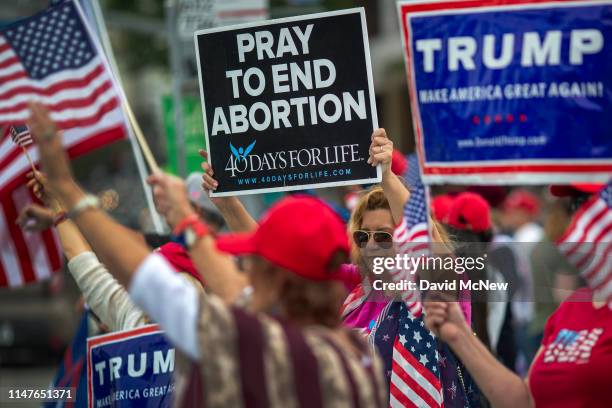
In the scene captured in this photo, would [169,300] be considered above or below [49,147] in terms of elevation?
below

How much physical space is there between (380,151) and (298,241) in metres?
1.74

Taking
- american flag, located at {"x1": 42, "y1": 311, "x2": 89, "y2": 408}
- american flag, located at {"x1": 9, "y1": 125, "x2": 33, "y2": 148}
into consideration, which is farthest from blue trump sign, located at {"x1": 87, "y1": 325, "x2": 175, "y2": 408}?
american flag, located at {"x1": 9, "y1": 125, "x2": 33, "y2": 148}

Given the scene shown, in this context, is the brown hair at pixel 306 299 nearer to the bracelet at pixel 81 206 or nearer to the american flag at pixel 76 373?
the bracelet at pixel 81 206

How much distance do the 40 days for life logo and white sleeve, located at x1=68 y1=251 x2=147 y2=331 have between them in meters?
0.73

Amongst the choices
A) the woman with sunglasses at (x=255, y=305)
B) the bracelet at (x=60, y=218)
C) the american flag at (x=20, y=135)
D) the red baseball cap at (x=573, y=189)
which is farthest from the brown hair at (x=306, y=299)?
the american flag at (x=20, y=135)

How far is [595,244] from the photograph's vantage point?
420 cm

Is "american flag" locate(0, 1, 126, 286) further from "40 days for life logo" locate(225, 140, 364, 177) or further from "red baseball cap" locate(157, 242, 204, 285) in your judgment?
"red baseball cap" locate(157, 242, 204, 285)

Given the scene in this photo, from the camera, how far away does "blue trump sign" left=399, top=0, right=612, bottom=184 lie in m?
4.32

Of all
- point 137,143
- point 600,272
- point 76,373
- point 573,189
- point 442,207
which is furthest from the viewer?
point 442,207

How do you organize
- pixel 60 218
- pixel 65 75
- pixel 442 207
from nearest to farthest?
pixel 60 218
pixel 65 75
pixel 442 207

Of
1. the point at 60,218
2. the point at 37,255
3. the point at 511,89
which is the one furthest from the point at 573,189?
the point at 37,255

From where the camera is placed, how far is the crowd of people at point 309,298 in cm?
311

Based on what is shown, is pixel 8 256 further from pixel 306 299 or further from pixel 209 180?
pixel 306 299

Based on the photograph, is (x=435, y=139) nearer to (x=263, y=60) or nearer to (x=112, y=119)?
(x=263, y=60)
